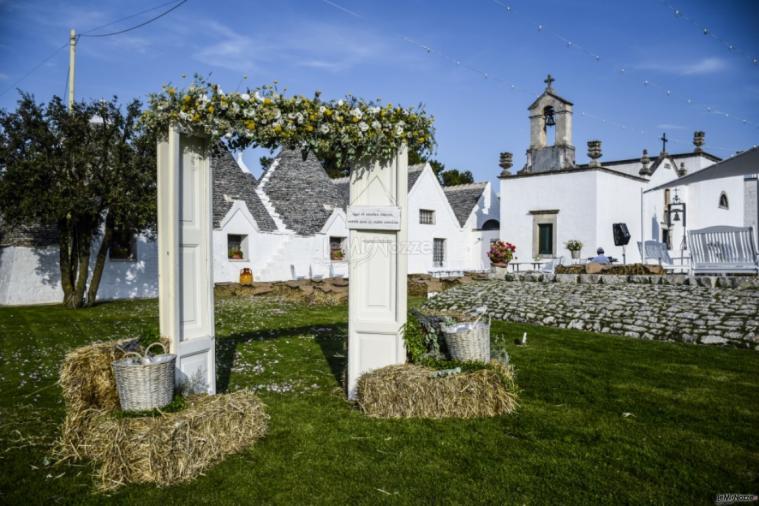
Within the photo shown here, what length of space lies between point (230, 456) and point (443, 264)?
26.0 metres

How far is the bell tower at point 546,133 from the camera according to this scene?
994 inches

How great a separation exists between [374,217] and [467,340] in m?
1.70

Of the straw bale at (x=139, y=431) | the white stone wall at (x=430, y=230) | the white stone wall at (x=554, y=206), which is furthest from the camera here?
the white stone wall at (x=430, y=230)

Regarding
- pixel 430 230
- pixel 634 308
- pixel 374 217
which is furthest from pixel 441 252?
pixel 374 217

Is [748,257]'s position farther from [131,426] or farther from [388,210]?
[131,426]

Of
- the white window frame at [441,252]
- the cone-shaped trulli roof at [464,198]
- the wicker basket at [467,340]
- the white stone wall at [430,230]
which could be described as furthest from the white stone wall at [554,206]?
the wicker basket at [467,340]

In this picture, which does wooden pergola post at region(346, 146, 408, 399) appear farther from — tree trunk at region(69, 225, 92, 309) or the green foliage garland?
tree trunk at region(69, 225, 92, 309)

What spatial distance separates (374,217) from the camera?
5961 millimetres

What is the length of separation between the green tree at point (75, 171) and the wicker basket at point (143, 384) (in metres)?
11.8

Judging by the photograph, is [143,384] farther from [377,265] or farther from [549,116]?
[549,116]

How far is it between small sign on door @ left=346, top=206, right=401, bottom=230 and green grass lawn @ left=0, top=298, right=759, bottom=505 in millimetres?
1979

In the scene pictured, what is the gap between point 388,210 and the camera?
233 inches

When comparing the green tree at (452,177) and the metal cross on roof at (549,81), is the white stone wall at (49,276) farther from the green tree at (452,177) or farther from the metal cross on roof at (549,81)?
the green tree at (452,177)

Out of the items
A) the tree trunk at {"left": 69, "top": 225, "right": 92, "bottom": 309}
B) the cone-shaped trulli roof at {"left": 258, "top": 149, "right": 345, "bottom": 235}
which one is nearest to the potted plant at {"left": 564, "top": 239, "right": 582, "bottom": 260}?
the cone-shaped trulli roof at {"left": 258, "top": 149, "right": 345, "bottom": 235}
